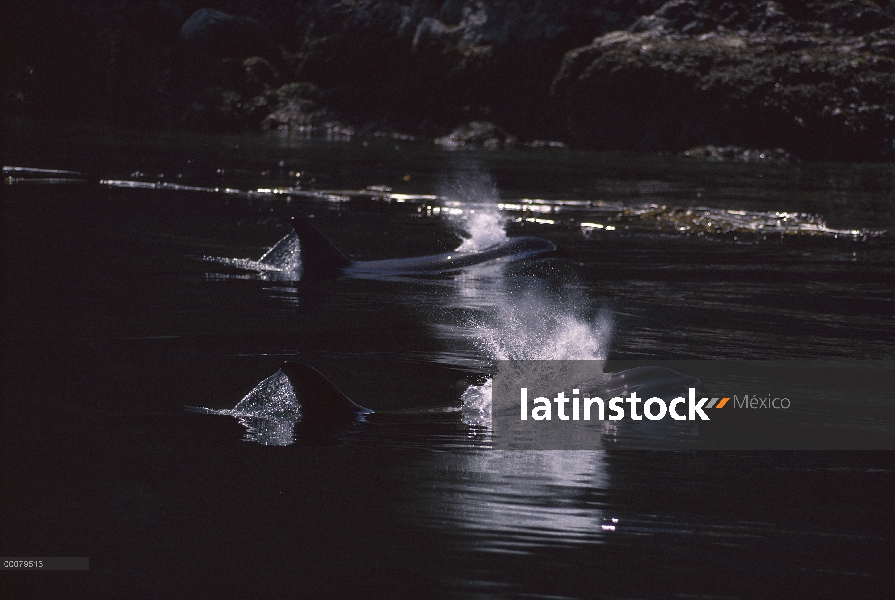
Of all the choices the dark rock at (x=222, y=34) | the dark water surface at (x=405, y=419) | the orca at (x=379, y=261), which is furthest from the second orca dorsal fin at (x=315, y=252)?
the dark rock at (x=222, y=34)

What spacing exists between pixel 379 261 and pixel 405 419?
9.66 meters

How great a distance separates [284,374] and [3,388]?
2.45 m

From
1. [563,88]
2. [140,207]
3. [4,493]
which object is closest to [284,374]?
[4,493]

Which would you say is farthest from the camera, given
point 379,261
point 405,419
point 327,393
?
point 379,261

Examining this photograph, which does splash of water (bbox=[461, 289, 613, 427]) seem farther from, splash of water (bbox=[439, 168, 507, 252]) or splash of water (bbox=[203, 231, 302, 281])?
splash of water (bbox=[439, 168, 507, 252])

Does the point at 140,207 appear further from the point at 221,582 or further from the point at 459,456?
the point at 221,582

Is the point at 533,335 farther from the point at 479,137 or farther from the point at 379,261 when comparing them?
the point at 479,137

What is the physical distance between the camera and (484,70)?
2579 inches

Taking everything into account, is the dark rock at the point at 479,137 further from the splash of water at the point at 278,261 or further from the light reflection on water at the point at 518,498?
the light reflection on water at the point at 518,498

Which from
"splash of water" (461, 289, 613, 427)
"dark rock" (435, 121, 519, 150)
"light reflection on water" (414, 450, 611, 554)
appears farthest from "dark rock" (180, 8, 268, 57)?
"light reflection on water" (414, 450, 611, 554)

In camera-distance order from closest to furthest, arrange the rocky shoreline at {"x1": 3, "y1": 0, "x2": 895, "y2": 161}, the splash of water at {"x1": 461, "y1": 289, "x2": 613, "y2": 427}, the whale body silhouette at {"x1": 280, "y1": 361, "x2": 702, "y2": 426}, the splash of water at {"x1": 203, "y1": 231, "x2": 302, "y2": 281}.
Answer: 1. the whale body silhouette at {"x1": 280, "y1": 361, "x2": 702, "y2": 426}
2. the splash of water at {"x1": 461, "y1": 289, "x2": 613, "y2": 427}
3. the splash of water at {"x1": 203, "y1": 231, "x2": 302, "y2": 281}
4. the rocky shoreline at {"x1": 3, "y1": 0, "x2": 895, "y2": 161}

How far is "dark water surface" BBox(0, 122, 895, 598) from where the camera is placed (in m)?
6.50

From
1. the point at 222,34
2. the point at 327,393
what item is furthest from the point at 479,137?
the point at 327,393

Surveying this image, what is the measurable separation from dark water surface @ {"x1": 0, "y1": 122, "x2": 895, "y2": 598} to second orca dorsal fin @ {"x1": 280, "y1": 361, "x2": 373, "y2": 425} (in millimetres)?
297
